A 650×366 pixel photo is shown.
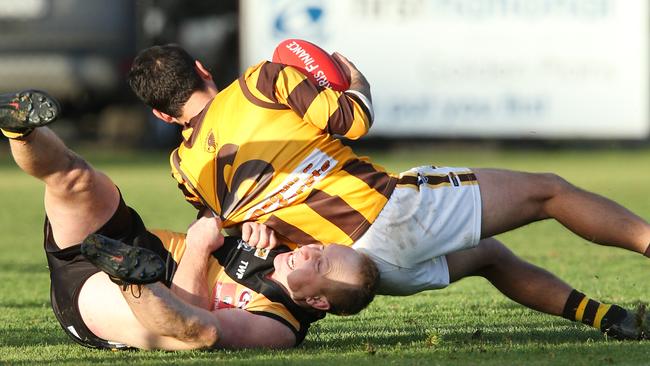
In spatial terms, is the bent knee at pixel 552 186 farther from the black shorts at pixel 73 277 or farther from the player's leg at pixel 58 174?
the player's leg at pixel 58 174

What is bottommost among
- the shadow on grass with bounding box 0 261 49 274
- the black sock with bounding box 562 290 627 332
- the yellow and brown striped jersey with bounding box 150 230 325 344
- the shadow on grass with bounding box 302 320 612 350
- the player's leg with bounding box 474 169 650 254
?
the shadow on grass with bounding box 0 261 49 274

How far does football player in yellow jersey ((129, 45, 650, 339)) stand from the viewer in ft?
17.9

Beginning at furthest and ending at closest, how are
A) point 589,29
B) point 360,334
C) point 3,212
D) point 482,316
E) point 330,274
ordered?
point 589,29 → point 3,212 → point 482,316 → point 360,334 → point 330,274

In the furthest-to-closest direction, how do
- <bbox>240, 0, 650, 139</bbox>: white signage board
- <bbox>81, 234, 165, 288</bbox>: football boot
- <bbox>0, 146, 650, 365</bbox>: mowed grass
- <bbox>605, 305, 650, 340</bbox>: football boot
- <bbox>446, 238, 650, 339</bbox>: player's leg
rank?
<bbox>240, 0, 650, 139</bbox>: white signage board
<bbox>446, 238, 650, 339</bbox>: player's leg
<bbox>605, 305, 650, 340</bbox>: football boot
<bbox>0, 146, 650, 365</bbox>: mowed grass
<bbox>81, 234, 165, 288</bbox>: football boot

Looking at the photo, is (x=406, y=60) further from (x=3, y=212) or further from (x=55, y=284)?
(x=55, y=284)

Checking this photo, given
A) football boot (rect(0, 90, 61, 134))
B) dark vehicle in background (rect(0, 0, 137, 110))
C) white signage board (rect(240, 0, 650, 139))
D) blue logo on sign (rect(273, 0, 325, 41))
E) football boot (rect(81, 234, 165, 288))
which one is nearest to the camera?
football boot (rect(81, 234, 165, 288))

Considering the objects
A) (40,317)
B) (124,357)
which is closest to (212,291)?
(124,357)

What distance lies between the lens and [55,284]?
5598 millimetres

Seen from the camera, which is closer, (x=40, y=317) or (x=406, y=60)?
(x=40, y=317)

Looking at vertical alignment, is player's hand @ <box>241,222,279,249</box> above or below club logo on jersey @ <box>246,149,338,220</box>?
below

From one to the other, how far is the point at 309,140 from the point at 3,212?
9.12 m

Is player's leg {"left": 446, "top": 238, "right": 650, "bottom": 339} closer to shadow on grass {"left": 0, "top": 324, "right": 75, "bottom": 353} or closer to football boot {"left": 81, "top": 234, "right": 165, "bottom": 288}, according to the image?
football boot {"left": 81, "top": 234, "right": 165, "bottom": 288}

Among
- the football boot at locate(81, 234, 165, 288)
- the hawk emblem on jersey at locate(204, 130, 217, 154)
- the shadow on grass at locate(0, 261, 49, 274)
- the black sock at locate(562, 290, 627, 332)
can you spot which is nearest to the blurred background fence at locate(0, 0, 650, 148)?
the shadow on grass at locate(0, 261, 49, 274)

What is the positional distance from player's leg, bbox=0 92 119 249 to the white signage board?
1594 cm
